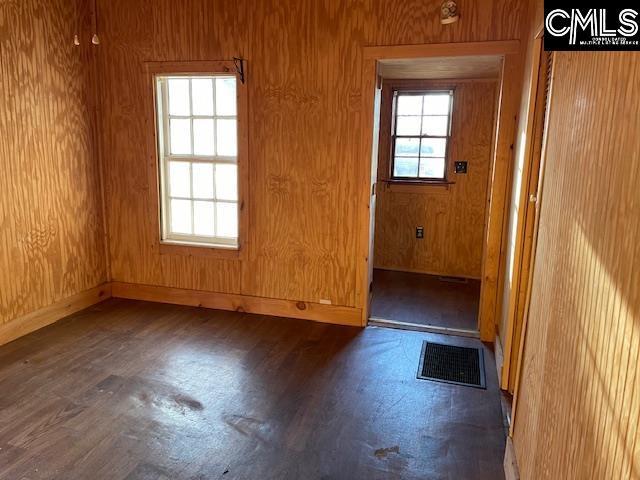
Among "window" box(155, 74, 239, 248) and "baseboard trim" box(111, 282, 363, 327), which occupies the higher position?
"window" box(155, 74, 239, 248)

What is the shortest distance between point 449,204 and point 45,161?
3.83m

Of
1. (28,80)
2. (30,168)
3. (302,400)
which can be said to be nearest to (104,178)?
(30,168)

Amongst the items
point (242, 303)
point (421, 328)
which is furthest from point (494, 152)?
point (242, 303)

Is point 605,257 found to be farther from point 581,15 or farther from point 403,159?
point 403,159

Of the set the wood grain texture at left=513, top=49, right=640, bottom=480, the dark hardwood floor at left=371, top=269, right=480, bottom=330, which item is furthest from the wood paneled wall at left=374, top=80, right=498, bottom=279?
the wood grain texture at left=513, top=49, right=640, bottom=480

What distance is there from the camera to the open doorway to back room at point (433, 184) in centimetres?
475

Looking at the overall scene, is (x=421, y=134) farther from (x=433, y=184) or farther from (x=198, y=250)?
(x=198, y=250)

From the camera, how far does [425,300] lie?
4352mm

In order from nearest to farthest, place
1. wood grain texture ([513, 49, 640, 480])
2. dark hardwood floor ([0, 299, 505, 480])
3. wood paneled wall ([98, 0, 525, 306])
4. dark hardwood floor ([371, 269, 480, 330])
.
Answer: wood grain texture ([513, 49, 640, 480])
dark hardwood floor ([0, 299, 505, 480])
wood paneled wall ([98, 0, 525, 306])
dark hardwood floor ([371, 269, 480, 330])

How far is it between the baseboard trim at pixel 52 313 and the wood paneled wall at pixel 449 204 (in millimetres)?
2987

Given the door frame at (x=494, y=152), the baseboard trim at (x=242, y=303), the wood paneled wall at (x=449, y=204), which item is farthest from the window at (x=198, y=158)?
the wood paneled wall at (x=449, y=204)

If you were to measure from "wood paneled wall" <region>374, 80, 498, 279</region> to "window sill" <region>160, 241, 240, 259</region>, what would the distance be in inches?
81.2

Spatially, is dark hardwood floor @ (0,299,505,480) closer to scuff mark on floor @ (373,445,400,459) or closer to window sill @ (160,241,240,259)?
scuff mark on floor @ (373,445,400,459)

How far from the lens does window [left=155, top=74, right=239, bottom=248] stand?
3.81m
